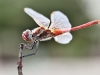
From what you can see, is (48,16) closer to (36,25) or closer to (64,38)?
(36,25)

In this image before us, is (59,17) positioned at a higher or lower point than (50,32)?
higher

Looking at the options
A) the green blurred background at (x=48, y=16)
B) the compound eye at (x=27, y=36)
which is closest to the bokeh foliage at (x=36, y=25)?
the green blurred background at (x=48, y=16)

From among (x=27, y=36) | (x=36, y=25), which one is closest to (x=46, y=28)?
(x=27, y=36)

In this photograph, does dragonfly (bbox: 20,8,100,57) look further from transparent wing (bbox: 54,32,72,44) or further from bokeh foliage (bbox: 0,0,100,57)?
bokeh foliage (bbox: 0,0,100,57)

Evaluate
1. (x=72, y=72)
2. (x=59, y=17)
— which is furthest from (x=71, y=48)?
(x=59, y=17)

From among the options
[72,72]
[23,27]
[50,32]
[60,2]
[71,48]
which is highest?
[60,2]

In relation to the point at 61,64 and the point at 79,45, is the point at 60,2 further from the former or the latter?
the point at 61,64

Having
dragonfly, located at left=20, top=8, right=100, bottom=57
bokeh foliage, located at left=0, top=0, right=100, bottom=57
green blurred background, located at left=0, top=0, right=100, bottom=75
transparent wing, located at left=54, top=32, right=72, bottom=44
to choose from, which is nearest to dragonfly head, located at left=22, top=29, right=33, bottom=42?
dragonfly, located at left=20, top=8, right=100, bottom=57
